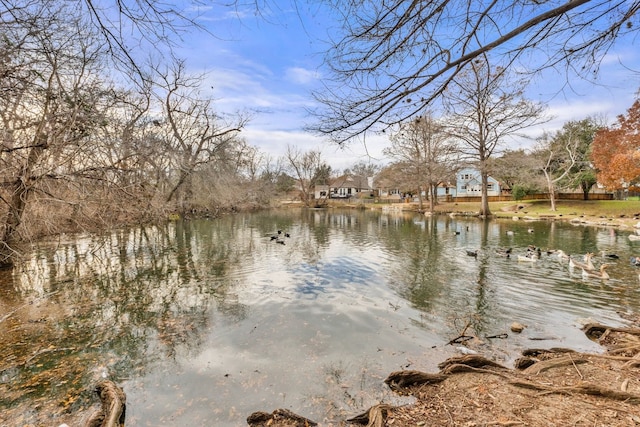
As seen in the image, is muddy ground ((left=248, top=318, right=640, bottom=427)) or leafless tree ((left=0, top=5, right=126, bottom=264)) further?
leafless tree ((left=0, top=5, right=126, bottom=264))

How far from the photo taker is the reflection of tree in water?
4.43 meters

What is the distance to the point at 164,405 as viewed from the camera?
4.02 metres

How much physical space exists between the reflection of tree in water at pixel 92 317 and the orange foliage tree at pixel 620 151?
30.1 metres

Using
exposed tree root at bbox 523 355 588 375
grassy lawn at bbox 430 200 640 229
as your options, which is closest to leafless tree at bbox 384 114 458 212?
grassy lawn at bbox 430 200 640 229

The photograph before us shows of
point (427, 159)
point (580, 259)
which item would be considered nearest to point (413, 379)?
point (580, 259)

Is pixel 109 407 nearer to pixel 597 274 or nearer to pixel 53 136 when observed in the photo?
pixel 53 136

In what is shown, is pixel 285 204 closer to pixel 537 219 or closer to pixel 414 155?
pixel 414 155

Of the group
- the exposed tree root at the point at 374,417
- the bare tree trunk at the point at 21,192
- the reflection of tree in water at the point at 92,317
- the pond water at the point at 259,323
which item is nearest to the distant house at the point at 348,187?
the pond water at the point at 259,323

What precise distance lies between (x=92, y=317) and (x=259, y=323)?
3.58 meters

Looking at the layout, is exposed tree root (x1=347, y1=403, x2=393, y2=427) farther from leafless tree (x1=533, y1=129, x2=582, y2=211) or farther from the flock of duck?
leafless tree (x1=533, y1=129, x2=582, y2=211)

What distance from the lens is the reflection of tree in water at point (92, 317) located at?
14.5 ft

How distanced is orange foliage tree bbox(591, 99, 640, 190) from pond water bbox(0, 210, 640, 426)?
16.7m

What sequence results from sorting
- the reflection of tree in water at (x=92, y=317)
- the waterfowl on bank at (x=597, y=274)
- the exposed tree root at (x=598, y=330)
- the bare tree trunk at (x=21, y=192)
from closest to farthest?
the reflection of tree in water at (x=92, y=317), the exposed tree root at (x=598, y=330), the bare tree trunk at (x=21, y=192), the waterfowl on bank at (x=597, y=274)

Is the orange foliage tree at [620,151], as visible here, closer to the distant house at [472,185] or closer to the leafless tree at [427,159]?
the leafless tree at [427,159]
